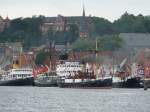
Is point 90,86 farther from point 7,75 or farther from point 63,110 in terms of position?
point 63,110

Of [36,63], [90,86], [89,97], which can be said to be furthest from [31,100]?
[36,63]

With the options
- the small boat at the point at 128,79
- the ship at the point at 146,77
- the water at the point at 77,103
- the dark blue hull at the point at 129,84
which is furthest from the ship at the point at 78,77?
the water at the point at 77,103

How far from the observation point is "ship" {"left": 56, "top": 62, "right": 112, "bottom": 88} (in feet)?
412

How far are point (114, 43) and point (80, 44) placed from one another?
20.6 feet

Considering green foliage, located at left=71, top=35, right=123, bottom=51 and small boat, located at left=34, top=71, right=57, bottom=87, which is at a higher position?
green foliage, located at left=71, top=35, right=123, bottom=51

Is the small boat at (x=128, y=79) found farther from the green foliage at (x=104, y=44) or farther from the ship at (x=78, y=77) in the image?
the green foliage at (x=104, y=44)

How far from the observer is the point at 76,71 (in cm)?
14100

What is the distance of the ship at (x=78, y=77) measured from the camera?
125 m

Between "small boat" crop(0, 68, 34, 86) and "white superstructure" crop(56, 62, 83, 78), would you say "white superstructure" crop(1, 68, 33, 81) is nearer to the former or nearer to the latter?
"small boat" crop(0, 68, 34, 86)

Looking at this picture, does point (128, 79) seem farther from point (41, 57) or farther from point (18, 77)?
point (41, 57)


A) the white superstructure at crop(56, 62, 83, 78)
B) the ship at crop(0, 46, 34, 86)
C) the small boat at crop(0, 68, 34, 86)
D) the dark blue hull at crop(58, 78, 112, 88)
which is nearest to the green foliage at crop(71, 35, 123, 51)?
the ship at crop(0, 46, 34, 86)

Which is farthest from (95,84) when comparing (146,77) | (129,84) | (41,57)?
(41,57)

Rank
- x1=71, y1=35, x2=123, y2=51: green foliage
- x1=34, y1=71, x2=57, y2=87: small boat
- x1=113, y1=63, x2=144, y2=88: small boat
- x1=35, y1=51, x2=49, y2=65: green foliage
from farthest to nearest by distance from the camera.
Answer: x1=71, y1=35, x2=123, y2=51: green foliage, x1=35, y1=51, x2=49, y2=65: green foliage, x1=34, y1=71, x2=57, y2=87: small boat, x1=113, y1=63, x2=144, y2=88: small boat

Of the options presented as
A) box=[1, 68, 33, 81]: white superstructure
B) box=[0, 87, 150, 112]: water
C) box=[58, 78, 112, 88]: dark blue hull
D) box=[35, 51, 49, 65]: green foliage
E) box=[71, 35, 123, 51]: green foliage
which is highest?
box=[71, 35, 123, 51]: green foliage
